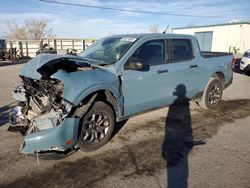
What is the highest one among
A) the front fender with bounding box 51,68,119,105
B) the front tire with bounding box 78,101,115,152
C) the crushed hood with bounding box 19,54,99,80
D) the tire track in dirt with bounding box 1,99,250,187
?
the crushed hood with bounding box 19,54,99,80

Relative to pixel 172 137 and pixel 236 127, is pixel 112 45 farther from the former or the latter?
pixel 236 127

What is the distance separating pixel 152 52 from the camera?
491cm

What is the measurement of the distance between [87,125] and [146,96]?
1395mm

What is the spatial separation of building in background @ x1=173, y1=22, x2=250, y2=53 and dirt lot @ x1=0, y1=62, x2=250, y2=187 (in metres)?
33.0

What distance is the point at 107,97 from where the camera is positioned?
166 inches

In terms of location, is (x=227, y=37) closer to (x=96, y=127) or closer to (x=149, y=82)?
(x=149, y=82)

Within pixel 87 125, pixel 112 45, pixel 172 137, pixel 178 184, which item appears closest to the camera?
pixel 178 184

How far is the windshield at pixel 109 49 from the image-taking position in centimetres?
461

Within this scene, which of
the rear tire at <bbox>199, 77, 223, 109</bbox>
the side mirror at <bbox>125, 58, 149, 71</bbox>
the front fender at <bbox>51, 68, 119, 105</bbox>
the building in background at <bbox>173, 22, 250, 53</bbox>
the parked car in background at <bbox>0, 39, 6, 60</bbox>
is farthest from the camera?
the building in background at <bbox>173, 22, 250, 53</bbox>

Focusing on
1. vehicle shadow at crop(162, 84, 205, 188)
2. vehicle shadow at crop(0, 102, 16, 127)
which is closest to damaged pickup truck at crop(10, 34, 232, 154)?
vehicle shadow at crop(162, 84, 205, 188)

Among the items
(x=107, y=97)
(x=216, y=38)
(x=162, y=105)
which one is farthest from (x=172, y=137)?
(x=216, y=38)

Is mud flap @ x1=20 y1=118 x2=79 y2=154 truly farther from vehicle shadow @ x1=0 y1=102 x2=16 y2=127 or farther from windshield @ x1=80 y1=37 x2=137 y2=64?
vehicle shadow @ x1=0 y1=102 x2=16 y2=127

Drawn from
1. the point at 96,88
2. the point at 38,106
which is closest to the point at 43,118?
the point at 38,106

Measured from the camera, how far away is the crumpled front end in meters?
3.40
